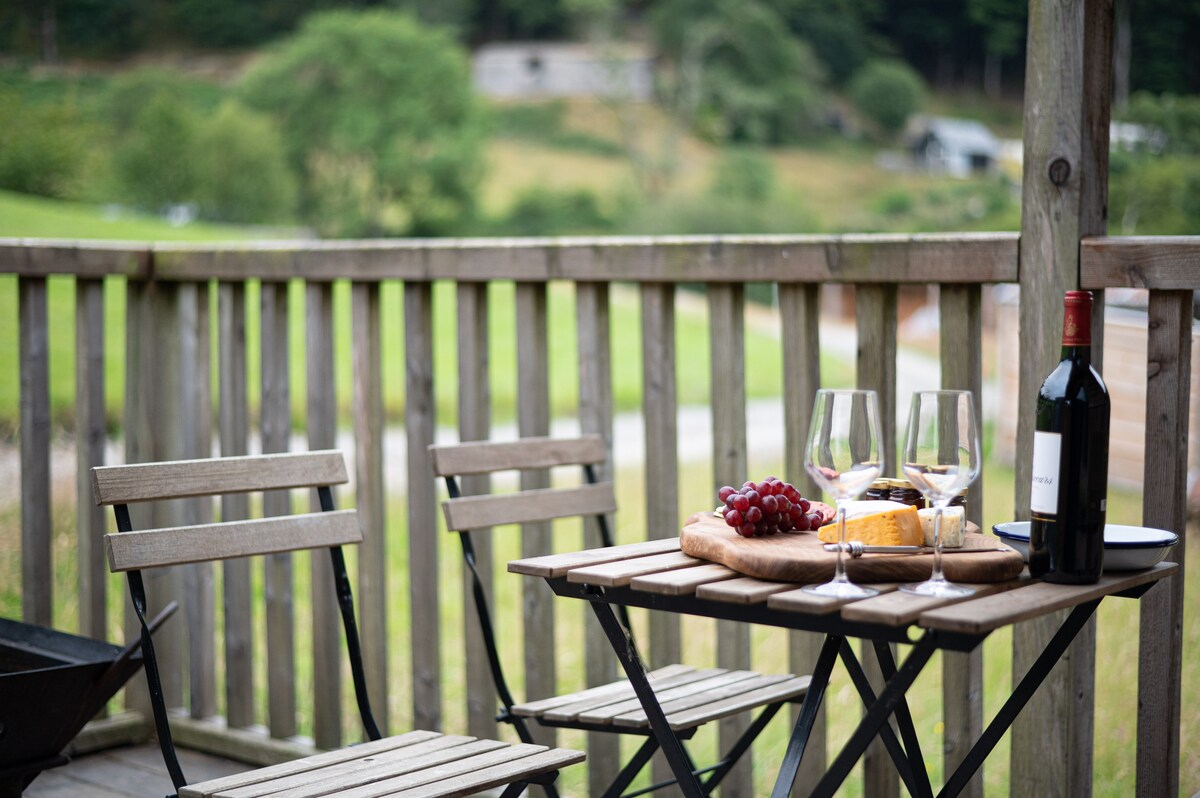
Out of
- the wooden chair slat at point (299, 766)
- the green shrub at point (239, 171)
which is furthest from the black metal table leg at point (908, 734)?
the green shrub at point (239, 171)

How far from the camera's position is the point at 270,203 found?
2931cm

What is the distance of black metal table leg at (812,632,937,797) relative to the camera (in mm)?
1322

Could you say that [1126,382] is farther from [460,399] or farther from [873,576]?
[873,576]

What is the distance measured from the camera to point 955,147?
32.3ft

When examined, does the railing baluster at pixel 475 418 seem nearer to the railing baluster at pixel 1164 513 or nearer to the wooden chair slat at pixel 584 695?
the wooden chair slat at pixel 584 695

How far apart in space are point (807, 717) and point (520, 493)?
0.88 m

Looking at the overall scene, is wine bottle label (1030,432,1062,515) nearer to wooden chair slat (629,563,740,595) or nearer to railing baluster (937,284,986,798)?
wooden chair slat (629,563,740,595)

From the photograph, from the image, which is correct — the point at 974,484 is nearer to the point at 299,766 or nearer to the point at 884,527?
the point at 884,527

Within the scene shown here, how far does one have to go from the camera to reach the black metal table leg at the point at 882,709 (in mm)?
1322

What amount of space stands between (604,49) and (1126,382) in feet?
78.3

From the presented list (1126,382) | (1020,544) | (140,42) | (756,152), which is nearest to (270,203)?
(140,42)

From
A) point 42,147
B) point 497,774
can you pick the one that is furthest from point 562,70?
point 497,774

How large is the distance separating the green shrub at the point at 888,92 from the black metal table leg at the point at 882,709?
5719 mm

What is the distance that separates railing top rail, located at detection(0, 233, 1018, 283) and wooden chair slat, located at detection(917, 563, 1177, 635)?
0.68 m
